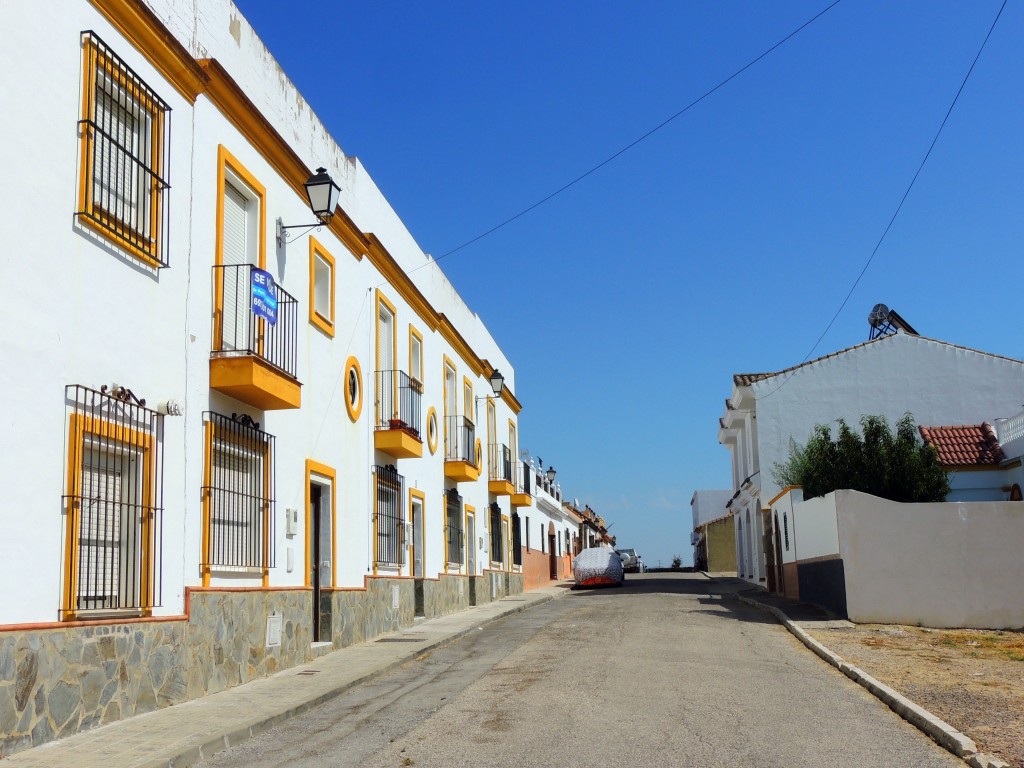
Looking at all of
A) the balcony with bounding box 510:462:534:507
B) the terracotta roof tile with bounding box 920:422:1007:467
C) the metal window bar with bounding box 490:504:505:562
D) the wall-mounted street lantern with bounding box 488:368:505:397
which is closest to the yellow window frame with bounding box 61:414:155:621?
the wall-mounted street lantern with bounding box 488:368:505:397

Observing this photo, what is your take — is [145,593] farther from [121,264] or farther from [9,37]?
[9,37]

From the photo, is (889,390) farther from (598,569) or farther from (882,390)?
(598,569)

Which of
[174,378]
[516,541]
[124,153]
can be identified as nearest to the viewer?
[124,153]

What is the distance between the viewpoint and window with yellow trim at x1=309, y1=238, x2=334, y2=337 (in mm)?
15094

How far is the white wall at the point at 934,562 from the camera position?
17453 millimetres

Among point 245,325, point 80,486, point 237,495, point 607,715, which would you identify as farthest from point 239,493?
point 607,715

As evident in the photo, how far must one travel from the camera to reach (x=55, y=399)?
28.6ft

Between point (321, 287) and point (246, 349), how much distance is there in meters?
4.27

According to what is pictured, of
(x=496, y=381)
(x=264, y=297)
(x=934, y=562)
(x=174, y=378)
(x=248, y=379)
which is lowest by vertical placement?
(x=934, y=562)

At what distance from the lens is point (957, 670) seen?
1213 cm

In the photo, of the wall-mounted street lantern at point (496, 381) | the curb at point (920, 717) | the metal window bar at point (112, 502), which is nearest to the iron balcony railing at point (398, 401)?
the wall-mounted street lantern at point (496, 381)

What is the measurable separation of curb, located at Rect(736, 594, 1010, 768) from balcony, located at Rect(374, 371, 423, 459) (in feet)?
25.4

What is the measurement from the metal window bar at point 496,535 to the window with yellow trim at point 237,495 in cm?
1732

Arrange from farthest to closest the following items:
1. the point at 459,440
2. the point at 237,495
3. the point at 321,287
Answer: the point at 459,440
the point at 321,287
the point at 237,495
